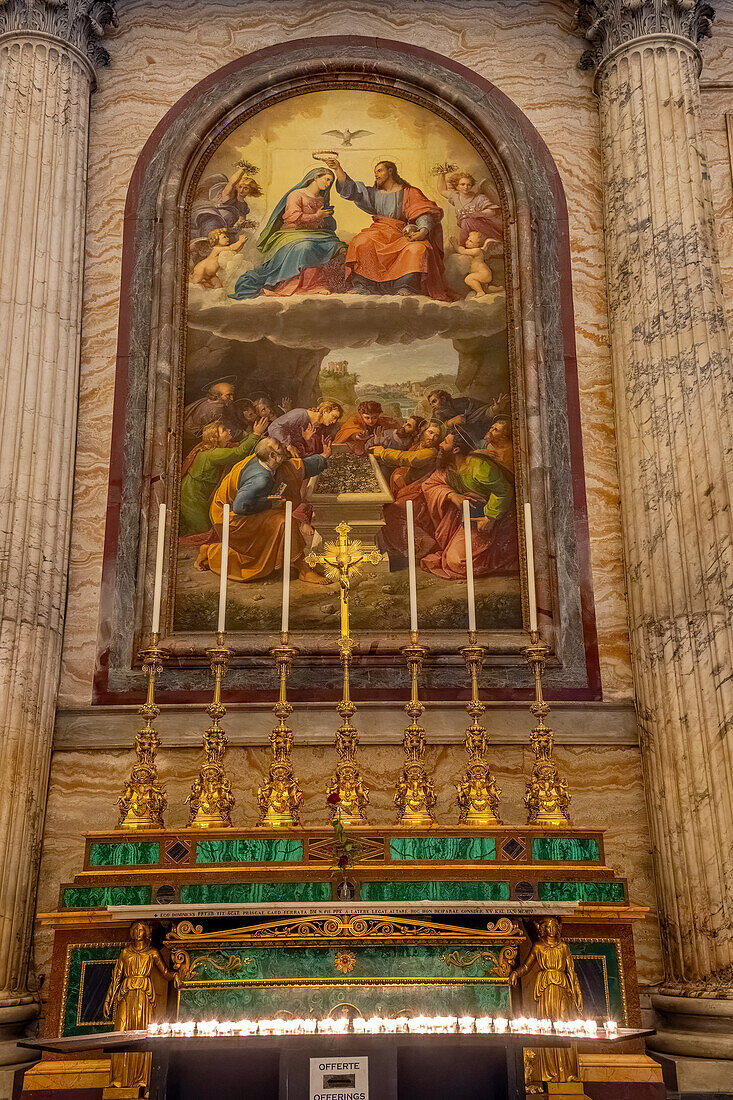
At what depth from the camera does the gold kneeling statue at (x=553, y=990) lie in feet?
14.6

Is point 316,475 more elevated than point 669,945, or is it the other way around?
point 316,475

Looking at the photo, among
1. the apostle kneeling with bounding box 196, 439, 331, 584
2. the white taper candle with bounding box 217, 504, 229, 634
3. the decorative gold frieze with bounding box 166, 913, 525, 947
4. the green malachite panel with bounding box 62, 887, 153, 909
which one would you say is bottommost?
the decorative gold frieze with bounding box 166, 913, 525, 947

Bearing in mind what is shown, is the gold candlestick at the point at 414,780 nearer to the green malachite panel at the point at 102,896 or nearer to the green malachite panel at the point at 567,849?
the green malachite panel at the point at 567,849

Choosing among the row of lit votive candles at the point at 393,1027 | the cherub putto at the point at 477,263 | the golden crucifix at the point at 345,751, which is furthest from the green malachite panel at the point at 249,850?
the cherub putto at the point at 477,263

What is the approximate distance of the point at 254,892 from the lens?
15.7 feet

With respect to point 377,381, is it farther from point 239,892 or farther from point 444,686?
point 239,892

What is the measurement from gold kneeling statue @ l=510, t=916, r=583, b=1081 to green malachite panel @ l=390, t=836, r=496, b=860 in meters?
0.49

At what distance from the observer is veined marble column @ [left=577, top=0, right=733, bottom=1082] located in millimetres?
5863

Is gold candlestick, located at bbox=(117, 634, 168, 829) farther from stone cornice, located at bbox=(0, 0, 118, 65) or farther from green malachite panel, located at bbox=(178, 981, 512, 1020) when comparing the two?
stone cornice, located at bbox=(0, 0, 118, 65)

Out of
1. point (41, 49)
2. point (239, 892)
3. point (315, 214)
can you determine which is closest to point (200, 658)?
point (239, 892)

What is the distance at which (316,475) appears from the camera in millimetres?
6977

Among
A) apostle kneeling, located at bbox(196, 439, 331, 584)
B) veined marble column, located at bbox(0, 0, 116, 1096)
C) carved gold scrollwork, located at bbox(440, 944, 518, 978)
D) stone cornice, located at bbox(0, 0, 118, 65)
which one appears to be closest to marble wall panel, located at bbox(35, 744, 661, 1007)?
veined marble column, located at bbox(0, 0, 116, 1096)

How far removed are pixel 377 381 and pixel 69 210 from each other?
2.33 metres

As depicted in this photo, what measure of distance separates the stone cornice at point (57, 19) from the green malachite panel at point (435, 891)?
5981 millimetres
